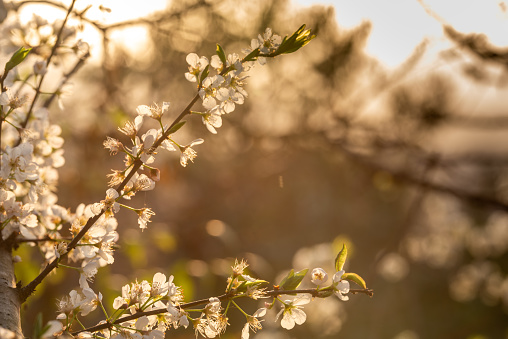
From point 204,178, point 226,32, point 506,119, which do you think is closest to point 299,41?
point 226,32

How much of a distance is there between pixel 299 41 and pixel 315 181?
2.68 meters

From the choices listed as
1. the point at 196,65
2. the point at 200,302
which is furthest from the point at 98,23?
the point at 200,302

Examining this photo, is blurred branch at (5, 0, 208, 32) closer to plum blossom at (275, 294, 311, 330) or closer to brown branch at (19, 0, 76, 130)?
brown branch at (19, 0, 76, 130)

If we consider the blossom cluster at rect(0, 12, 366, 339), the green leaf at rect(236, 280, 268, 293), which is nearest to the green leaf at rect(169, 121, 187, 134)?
the blossom cluster at rect(0, 12, 366, 339)

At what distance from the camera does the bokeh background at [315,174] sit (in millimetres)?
1168

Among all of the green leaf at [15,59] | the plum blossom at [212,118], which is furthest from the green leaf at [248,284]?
the green leaf at [15,59]

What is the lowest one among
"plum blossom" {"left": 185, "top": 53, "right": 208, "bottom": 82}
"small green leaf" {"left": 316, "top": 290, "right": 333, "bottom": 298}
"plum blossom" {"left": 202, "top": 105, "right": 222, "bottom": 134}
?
"small green leaf" {"left": 316, "top": 290, "right": 333, "bottom": 298}

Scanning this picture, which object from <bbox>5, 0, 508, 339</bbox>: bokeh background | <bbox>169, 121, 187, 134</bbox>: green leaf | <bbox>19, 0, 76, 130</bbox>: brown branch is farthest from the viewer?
<bbox>5, 0, 508, 339</bbox>: bokeh background

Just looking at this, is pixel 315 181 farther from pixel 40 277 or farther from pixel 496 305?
pixel 40 277

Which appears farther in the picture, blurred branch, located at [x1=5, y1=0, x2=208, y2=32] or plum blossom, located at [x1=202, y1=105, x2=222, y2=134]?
blurred branch, located at [x1=5, y1=0, x2=208, y2=32]

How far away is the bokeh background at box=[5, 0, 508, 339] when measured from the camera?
3.83 feet

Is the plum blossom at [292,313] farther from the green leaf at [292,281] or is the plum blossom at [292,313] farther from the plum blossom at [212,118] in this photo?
the plum blossom at [212,118]

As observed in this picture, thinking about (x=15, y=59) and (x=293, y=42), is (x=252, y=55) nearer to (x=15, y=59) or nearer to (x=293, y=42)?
(x=293, y=42)

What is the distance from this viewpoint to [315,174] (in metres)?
2.95
